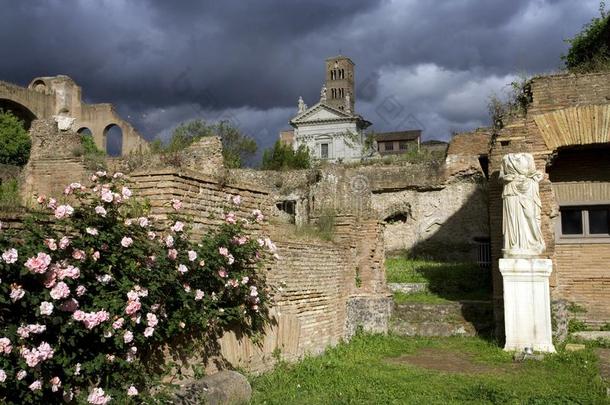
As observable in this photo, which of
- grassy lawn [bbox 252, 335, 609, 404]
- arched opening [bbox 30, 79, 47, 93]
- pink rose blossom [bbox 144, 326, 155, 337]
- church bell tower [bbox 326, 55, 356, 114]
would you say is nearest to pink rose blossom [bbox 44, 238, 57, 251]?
pink rose blossom [bbox 144, 326, 155, 337]

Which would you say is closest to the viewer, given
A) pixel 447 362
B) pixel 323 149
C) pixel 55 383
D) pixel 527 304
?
pixel 55 383

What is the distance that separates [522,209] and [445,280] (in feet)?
18.0

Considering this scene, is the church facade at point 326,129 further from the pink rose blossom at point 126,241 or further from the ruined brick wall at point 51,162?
the pink rose blossom at point 126,241

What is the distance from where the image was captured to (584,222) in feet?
37.8

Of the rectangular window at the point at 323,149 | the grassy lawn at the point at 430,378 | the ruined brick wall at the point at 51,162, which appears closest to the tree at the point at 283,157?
the rectangular window at the point at 323,149

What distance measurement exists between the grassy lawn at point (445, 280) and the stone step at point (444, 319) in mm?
1069

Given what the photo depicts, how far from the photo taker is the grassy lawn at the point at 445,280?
13148 mm

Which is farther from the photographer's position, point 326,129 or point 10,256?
point 326,129

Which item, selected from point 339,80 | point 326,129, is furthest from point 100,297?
point 339,80

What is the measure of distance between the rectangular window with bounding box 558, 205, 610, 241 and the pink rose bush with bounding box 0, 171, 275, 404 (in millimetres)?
8293

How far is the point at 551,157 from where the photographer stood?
10.7 m

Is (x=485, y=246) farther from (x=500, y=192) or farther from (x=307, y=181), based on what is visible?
(x=500, y=192)

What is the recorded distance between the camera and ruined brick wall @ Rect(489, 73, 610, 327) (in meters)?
10.5

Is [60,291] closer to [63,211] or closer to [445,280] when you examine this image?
[63,211]
